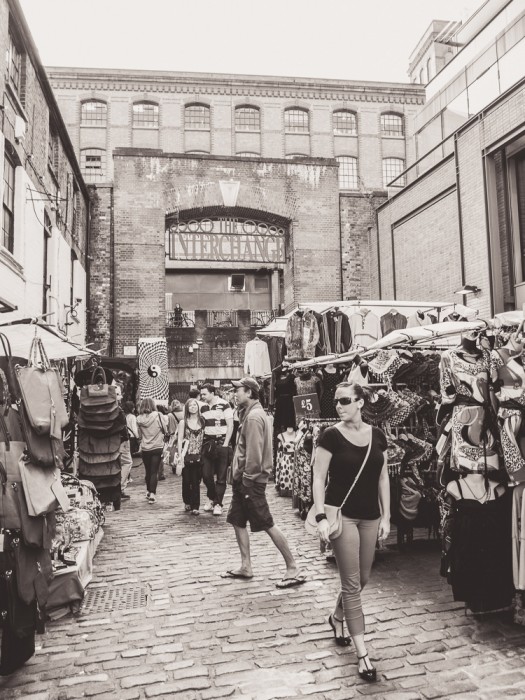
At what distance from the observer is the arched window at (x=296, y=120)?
3416 centimetres

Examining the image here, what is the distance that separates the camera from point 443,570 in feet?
15.2

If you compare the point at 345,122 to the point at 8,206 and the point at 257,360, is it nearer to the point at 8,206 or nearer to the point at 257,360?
the point at 257,360

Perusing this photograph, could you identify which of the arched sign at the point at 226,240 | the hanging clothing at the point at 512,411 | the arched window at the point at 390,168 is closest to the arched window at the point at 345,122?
the arched window at the point at 390,168

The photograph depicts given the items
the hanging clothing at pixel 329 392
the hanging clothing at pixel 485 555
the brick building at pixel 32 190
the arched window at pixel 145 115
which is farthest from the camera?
the arched window at pixel 145 115

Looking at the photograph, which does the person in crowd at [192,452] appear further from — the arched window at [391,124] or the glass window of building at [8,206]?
the arched window at [391,124]

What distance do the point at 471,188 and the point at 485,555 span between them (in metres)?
10.8

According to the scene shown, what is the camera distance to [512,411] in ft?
Result: 13.8

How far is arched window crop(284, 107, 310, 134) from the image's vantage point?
34156 millimetres

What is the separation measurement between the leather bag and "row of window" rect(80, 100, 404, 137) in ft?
106

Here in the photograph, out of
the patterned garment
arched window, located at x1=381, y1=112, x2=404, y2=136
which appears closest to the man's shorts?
the patterned garment

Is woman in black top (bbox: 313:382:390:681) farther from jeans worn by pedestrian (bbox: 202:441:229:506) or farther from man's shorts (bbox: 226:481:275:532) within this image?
jeans worn by pedestrian (bbox: 202:441:229:506)

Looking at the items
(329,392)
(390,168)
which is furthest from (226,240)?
(390,168)

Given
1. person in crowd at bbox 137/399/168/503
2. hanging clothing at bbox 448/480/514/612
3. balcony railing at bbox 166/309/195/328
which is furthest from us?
balcony railing at bbox 166/309/195/328

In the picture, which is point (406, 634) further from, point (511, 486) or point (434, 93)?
point (434, 93)
